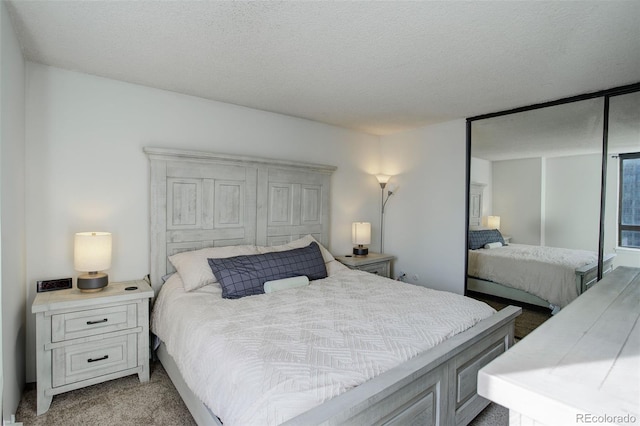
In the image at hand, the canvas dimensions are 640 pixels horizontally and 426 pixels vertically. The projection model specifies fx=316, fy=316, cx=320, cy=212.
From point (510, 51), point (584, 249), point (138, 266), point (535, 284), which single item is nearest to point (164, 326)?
point (138, 266)

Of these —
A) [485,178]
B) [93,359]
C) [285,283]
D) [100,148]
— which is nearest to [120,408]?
[93,359]

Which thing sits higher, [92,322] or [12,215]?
[12,215]

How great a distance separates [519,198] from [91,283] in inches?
154

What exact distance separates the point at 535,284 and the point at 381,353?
2421mm

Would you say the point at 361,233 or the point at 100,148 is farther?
the point at 361,233

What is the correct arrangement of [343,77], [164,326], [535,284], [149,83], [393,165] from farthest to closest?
[393,165] < [535,284] < [149,83] < [343,77] < [164,326]

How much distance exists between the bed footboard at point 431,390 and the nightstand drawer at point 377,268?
178cm

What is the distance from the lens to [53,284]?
7.68ft

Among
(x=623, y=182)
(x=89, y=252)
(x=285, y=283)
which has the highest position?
(x=623, y=182)

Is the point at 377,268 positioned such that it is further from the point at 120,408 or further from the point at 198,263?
the point at 120,408

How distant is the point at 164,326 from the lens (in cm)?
229

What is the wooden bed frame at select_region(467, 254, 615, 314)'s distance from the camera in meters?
2.82

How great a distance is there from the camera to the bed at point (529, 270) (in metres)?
2.88

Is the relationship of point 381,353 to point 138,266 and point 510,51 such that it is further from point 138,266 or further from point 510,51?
point 138,266
